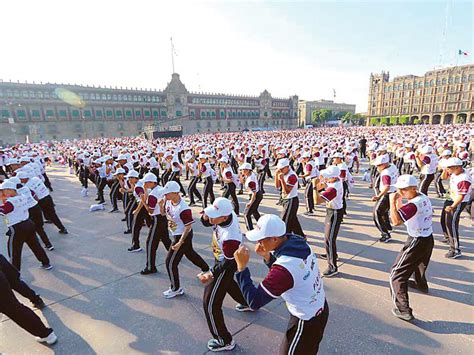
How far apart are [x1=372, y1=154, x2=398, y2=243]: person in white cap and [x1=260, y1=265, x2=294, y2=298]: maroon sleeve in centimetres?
465

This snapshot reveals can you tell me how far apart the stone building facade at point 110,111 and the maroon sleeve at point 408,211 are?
51.5 m

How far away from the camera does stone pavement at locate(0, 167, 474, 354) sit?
3.15 metres

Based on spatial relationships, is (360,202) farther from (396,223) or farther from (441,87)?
(441,87)

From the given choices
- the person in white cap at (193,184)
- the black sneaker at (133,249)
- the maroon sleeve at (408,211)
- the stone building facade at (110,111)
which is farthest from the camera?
the stone building facade at (110,111)

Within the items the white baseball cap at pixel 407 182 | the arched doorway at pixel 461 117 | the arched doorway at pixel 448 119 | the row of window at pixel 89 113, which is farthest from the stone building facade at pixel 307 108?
the white baseball cap at pixel 407 182

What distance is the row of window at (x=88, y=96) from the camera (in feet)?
164

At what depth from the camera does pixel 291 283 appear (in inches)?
75.0

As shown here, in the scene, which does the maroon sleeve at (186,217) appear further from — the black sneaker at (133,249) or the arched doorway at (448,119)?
the arched doorway at (448,119)

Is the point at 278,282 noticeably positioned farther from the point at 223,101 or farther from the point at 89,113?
the point at 223,101

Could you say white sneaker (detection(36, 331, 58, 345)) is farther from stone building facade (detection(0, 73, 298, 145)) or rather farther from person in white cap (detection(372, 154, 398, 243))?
stone building facade (detection(0, 73, 298, 145))

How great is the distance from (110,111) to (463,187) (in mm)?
69211

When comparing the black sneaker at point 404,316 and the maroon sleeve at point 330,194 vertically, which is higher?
the maroon sleeve at point 330,194

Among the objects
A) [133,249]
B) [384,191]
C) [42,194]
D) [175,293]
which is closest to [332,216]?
[384,191]

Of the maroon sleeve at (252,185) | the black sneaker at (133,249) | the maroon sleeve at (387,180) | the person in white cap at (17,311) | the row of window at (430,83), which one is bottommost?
the black sneaker at (133,249)
